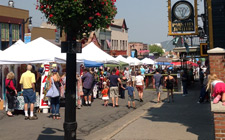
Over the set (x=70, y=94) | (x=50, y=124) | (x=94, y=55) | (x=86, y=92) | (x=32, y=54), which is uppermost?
(x=94, y=55)

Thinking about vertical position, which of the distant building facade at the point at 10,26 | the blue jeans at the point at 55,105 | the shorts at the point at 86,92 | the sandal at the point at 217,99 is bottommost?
the blue jeans at the point at 55,105

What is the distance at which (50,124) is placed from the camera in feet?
35.1

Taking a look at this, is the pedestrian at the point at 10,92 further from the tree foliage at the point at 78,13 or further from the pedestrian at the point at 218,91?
the pedestrian at the point at 218,91

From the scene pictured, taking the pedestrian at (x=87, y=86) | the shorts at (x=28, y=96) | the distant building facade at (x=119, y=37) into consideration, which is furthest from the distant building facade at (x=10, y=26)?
the distant building facade at (x=119, y=37)

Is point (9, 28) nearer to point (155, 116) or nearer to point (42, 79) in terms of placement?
point (42, 79)

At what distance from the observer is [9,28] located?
35.5 meters

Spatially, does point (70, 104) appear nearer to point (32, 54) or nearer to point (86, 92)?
point (32, 54)

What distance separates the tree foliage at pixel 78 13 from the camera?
19.1 ft

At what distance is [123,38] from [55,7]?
68432 mm

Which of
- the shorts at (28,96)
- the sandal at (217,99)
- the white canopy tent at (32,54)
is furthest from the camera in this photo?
the white canopy tent at (32,54)

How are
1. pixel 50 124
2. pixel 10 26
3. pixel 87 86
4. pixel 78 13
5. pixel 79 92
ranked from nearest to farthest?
pixel 78 13 < pixel 50 124 < pixel 79 92 < pixel 87 86 < pixel 10 26

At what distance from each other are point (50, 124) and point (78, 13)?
574cm

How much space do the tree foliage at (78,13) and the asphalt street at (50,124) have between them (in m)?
3.61

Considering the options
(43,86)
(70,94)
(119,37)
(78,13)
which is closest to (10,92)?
(43,86)
